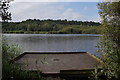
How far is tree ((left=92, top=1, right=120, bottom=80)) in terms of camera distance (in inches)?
105

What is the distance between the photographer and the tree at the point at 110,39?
8.71ft

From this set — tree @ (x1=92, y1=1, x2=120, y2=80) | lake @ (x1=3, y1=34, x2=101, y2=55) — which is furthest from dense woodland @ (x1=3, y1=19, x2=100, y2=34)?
tree @ (x1=92, y1=1, x2=120, y2=80)

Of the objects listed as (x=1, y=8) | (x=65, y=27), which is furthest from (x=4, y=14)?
(x=65, y=27)

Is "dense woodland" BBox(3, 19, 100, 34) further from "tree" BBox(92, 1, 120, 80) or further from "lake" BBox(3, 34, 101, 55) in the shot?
"tree" BBox(92, 1, 120, 80)

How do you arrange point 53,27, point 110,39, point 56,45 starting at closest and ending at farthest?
point 110,39 → point 56,45 → point 53,27

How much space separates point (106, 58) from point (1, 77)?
6.02 ft

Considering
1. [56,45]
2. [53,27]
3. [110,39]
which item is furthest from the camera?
[53,27]

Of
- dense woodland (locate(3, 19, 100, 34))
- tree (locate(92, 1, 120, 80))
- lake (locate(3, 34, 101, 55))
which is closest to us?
tree (locate(92, 1, 120, 80))

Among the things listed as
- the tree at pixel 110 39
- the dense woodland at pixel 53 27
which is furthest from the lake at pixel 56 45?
the dense woodland at pixel 53 27

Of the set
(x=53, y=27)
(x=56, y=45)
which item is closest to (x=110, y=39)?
(x=56, y=45)

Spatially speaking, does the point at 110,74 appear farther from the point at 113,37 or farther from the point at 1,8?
the point at 1,8

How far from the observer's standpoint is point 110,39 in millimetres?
2797

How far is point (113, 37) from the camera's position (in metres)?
2.76

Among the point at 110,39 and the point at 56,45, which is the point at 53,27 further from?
the point at 110,39
